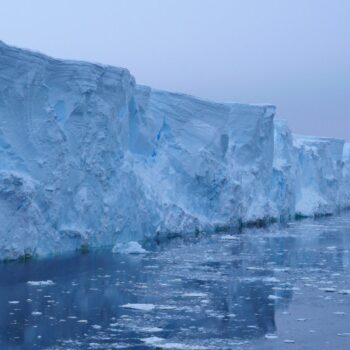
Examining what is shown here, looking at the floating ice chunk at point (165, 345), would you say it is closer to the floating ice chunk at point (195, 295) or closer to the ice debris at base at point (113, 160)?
the floating ice chunk at point (195, 295)

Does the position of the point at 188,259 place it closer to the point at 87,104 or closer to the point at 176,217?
the point at 87,104

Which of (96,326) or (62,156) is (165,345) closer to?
(96,326)

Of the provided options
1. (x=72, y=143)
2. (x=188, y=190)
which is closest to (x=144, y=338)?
(x=72, y=143)

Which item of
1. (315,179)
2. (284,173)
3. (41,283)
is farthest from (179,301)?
(315,179)

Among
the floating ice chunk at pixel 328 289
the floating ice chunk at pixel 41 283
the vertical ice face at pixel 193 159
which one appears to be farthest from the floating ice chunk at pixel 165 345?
the vertical ice face at pixel 193 159

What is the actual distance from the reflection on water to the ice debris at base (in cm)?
91

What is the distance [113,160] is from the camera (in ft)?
47.9

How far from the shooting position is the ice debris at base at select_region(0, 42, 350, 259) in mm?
12047

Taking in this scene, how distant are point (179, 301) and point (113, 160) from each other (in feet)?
21.4

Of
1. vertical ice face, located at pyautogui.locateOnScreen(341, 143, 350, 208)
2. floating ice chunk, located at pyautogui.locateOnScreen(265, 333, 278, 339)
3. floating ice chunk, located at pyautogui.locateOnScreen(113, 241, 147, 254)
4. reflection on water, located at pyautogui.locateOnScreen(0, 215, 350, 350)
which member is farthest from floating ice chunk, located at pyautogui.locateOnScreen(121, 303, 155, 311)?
vertical ice face, located at pyautogui.locateOnScreen(341, 143, 350, 208)

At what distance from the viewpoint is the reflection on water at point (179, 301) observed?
656cm

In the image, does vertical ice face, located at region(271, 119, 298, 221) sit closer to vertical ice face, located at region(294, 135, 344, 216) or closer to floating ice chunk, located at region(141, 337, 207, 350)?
vertical ice face, located at region(294, 135, 344, 216)

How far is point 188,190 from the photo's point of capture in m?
19.2

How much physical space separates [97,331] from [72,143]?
721 cm
